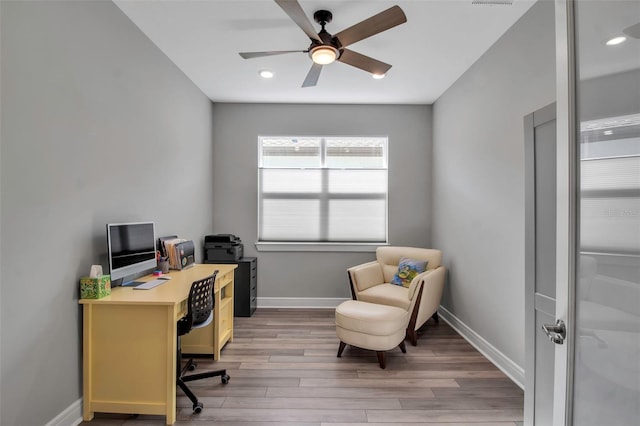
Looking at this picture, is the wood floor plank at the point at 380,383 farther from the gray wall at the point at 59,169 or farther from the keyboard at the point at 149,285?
the gray wall at the point at 59,169

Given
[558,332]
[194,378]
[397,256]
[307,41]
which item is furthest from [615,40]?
[397,256]

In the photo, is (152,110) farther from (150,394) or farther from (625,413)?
(625,413)

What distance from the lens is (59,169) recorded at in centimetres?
179

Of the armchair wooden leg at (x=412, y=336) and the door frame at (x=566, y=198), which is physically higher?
the door frame at (x=566, y=198)

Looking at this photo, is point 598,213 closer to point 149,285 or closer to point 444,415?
point 444,415

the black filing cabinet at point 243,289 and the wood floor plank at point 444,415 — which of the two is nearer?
the wood floor plank at point 444,415

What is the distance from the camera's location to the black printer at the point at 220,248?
12.4 ft

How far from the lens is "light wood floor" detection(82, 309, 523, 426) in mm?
1979

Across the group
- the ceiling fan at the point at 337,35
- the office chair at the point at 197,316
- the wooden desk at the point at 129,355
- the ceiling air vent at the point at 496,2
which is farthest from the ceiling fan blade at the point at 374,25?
the wooden desk at the point at 129,355

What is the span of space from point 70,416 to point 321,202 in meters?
3.24

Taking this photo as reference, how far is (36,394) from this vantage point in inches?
65.2

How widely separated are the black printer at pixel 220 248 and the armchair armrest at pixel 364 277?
151 cm

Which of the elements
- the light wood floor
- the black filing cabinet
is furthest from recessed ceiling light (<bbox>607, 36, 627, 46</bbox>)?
the black filing cabinet

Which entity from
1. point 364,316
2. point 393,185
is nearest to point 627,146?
point 364,316
